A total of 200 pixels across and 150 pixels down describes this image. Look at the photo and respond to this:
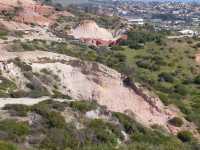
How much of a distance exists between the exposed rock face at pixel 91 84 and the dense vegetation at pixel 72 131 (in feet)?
33.9

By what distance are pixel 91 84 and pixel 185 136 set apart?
28.4 ft

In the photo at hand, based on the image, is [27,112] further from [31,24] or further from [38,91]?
[31,24]

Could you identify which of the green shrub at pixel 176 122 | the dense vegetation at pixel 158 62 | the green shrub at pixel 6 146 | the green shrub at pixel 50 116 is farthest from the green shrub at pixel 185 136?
the green shrub at pixel 6 146

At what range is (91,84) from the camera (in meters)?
45.1

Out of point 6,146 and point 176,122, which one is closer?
point 6,146

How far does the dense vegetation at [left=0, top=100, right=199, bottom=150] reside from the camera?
23656 millimetres

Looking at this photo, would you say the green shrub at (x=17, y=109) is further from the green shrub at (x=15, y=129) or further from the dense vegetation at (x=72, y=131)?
the green shrub at (x=15, y=129)

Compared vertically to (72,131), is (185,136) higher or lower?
lower

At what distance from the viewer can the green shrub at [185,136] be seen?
38.7 metres

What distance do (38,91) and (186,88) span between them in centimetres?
2474

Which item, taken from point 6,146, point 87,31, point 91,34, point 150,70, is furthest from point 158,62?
point 6,146

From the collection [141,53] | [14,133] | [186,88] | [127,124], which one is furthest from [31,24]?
[14,133]

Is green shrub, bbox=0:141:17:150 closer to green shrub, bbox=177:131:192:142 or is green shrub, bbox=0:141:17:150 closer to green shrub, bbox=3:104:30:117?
green shrub, bbox=3:104:30:117

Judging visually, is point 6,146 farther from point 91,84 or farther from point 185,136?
point 91,84
